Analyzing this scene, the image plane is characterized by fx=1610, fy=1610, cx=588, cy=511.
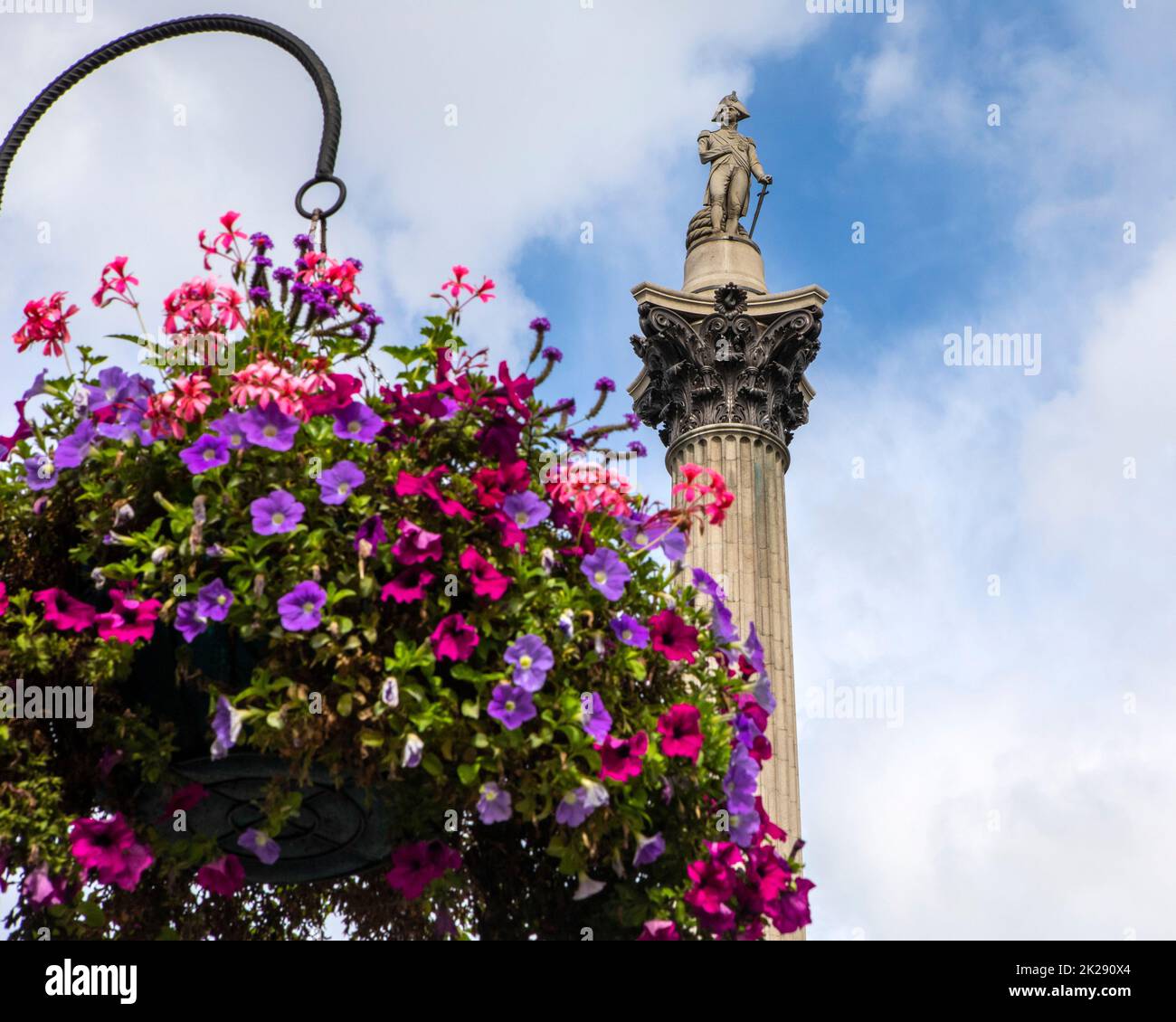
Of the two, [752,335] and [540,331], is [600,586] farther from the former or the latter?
[752,335]

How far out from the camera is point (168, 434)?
191 inches

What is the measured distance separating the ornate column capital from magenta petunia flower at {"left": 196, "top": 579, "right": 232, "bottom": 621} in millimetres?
13040

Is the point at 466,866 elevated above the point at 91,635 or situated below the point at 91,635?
below

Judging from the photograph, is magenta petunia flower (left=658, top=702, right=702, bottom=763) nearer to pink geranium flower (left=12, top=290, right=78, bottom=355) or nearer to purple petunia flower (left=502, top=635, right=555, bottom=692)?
purple petunia flower (left=502, top=635, right=555, bottom=692)

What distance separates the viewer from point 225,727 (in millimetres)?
4492

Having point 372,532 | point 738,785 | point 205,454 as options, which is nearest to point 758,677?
point 738,785

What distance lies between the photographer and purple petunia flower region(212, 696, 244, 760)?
448 centimetres

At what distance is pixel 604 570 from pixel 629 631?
207mm

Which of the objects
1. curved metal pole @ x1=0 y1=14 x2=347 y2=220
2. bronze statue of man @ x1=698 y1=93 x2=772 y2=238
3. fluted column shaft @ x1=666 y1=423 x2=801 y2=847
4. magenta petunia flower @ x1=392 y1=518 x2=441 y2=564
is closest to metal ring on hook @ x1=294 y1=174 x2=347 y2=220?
curved metal pole @ x1=0 y1=14 x2=347 y2=220
